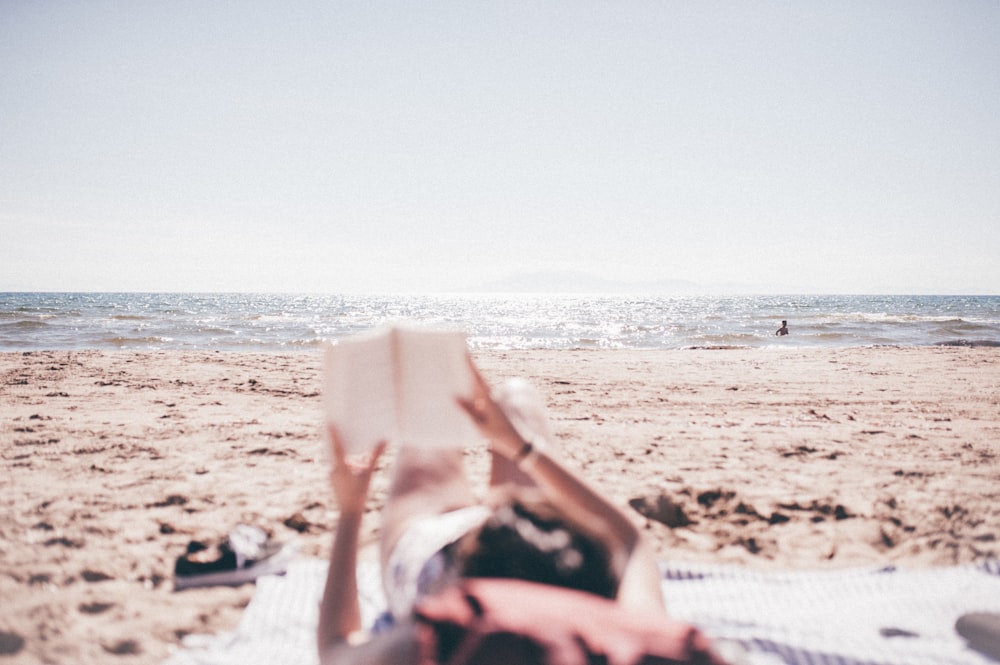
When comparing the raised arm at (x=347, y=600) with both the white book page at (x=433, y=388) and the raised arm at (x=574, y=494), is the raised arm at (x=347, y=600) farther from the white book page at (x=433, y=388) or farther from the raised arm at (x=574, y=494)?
the raised arm at (x=574, y=494)

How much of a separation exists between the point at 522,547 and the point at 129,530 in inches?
93.0

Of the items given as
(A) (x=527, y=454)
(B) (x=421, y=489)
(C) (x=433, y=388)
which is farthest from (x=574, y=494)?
(B) (x=421, y=489)

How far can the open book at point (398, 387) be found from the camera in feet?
4.09

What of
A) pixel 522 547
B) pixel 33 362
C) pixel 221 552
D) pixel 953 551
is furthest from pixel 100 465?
pixel 33 362

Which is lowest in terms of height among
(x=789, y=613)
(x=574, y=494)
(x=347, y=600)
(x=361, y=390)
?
(x=789, y=613)

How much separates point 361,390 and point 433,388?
0.17 meters

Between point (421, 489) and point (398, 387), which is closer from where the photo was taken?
point (398, 387)

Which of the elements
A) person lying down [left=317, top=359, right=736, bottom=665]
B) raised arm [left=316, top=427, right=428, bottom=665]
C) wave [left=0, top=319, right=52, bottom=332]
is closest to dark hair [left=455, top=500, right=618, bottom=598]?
person lying down [left=317, top=359, right=736, bottom=665]

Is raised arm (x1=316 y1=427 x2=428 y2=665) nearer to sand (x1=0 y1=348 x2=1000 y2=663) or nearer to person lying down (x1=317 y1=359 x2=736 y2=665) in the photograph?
person lying down (x1=317 y1=359 x2=736 y2=665)

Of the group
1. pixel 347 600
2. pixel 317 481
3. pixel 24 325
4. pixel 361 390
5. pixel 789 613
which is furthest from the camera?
pixel 24 325

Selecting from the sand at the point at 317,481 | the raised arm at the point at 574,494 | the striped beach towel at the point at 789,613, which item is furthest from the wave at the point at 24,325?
the raised arm at the point at 574,494

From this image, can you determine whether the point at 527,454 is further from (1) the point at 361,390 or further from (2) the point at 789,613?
(2) the point at 789,613

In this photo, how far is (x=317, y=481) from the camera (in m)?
3.12

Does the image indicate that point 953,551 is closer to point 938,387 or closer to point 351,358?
point 351,358
